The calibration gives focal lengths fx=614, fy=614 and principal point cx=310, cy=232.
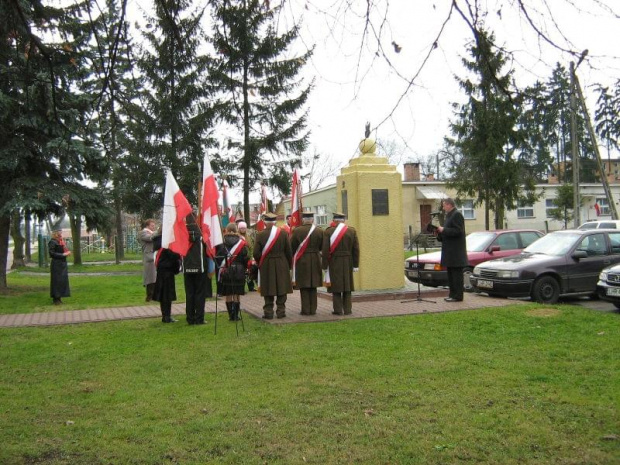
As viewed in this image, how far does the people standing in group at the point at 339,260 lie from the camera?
11.0 meters

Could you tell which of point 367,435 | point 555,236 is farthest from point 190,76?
point 555,236

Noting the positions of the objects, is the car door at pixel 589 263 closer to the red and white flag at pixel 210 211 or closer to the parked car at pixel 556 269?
the parked car at pixel 556 269

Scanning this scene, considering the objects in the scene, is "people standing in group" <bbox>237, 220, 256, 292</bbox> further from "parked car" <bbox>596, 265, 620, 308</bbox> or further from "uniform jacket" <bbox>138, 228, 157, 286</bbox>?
"parked car" <bbox>596, 265, 620, 308</bbox>

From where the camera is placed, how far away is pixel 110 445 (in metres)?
4.77

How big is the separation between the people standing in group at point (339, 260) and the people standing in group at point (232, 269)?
150cm

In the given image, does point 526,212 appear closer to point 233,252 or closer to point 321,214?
point 321,214

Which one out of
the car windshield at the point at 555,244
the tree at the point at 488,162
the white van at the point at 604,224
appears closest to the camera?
the tree at the point at 488,162

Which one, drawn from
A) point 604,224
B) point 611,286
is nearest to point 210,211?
point 611,286

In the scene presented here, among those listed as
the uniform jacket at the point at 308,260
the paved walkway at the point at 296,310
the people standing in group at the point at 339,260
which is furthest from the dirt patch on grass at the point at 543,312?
the uniform jacket at the point at 308,260

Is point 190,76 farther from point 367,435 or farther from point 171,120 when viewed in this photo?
point 367,435

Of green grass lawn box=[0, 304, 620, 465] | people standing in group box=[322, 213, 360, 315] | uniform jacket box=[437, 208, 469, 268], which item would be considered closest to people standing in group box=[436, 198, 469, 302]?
uniform jacket box=[437, 208, 469, 268]

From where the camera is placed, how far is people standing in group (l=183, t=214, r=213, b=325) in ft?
34.4

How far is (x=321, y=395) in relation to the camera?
6000 millimetres

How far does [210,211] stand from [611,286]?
7619 millimetres
